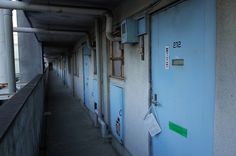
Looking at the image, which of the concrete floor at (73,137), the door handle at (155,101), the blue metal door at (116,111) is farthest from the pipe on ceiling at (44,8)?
the concrete floor at (73,137)

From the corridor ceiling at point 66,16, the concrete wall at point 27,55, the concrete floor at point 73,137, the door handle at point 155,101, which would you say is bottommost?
the concrete floor at point 73,137

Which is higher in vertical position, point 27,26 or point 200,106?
point 27,26

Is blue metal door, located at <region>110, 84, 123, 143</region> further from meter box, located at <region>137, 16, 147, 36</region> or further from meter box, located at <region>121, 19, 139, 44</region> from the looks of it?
meter box, located at <region>137, 16, 147, 36</region>

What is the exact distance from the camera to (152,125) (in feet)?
8.85

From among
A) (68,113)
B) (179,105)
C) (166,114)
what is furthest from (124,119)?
(68,113)

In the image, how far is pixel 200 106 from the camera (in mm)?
1896

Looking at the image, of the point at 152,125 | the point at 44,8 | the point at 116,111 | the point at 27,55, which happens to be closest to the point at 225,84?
the point at 152,125

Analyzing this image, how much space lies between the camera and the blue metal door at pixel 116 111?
3.89 m

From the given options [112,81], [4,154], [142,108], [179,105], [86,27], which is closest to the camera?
[4,154]

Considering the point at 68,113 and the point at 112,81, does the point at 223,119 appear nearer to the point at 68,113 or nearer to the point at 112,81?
the point at 112,81

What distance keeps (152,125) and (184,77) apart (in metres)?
0.83

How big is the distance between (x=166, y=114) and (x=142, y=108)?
1.94ft

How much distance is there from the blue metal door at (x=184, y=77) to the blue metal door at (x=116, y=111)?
1.22 m

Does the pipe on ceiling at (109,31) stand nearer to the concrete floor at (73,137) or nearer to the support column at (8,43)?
the concrete floor at (73,137)
